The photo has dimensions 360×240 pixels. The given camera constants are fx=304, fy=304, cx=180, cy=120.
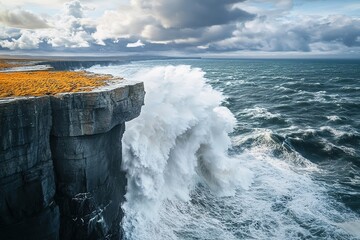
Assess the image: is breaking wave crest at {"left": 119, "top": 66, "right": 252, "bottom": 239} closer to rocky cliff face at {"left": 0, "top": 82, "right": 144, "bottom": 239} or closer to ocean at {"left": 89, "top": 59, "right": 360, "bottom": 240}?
ocean at {"left": 89, "top": 59, "right": 360, "bottom": 240}

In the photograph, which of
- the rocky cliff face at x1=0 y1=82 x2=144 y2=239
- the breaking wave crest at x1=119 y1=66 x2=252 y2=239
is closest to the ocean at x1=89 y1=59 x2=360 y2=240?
the breaking wave crest at x1=119 y1=66 x2=252 y2=239

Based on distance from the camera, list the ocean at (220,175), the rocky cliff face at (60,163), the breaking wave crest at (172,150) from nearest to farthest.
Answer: the rocky cliff face at (60,163) < the ocean at (220,175) < the breaking wave crest at (172,150)

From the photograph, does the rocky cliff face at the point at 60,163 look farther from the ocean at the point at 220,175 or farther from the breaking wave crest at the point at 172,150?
the ocean at the point at 220,175

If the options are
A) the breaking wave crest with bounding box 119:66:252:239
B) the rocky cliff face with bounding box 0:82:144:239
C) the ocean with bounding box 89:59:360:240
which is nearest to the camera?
the rocky cliff face with bounding box 0:82:144:239

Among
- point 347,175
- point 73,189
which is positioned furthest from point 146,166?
point 347,175

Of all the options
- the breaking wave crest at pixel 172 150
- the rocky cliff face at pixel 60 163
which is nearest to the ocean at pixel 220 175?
the breaking wave crest at pixel 172 150
